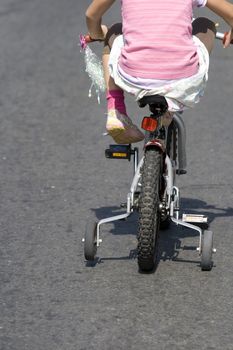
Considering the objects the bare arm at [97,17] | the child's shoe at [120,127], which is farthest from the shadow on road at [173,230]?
the bare arm at [97,17]

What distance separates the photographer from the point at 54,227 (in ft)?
24.6

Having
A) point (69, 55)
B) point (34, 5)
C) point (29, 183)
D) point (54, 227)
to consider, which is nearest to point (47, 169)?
point (29, 183)

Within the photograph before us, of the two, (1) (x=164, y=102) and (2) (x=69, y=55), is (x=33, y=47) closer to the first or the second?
(2) (x=69, y=55)

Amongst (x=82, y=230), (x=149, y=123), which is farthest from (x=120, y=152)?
(x=82, y=230)

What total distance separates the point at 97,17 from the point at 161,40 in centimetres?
55

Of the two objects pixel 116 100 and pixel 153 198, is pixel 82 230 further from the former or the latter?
pixel 153 198

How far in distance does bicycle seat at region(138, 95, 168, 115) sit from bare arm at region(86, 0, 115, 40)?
0.62 metres

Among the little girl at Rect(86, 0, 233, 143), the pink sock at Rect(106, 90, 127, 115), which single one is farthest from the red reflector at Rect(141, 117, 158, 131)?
the pink sock at Rect(106, 90, 127, 115)

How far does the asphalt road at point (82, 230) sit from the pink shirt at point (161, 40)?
3.65 feet

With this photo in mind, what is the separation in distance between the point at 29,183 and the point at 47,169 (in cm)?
42

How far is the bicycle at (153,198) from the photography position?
6.36m

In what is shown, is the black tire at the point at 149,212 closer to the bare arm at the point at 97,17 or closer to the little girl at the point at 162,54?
the little girl at the point at 162,54

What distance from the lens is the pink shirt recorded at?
6.46 m

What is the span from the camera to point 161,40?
6465 mm
